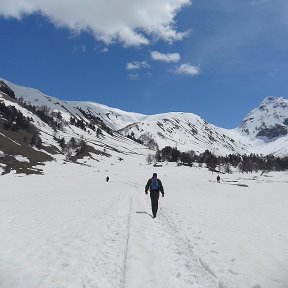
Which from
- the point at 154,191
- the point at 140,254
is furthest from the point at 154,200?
the point at 140,254

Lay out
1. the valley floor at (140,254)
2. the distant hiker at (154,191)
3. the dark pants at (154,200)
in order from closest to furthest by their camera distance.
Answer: the valley floor at (140,254) → the dark pants at (154,200) → the distant hiker at (154,191)

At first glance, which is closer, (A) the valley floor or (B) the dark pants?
(A) the valley floor

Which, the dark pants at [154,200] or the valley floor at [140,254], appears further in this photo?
the dark pants at [154,200]

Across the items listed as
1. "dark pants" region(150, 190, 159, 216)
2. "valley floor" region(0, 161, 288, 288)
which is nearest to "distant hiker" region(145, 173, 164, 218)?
"dark pants" region(150, 190, 159, 216)

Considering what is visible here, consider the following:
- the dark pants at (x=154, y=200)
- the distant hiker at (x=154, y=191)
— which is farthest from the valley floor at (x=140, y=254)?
the distant hiker at (x=154, y=191)

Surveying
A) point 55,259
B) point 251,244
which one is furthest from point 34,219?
point 251,244

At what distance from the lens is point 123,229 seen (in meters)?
17.4

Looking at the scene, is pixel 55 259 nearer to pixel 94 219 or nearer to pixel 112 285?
pixel 112 285

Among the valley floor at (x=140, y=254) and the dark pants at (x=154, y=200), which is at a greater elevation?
the dark pants at (x=154, y=200)

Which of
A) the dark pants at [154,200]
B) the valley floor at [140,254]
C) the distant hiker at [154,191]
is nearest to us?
the valley floor at [140,254]

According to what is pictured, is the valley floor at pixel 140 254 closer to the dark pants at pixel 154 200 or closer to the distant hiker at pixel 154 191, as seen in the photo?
the dark pants at pixel 154 200

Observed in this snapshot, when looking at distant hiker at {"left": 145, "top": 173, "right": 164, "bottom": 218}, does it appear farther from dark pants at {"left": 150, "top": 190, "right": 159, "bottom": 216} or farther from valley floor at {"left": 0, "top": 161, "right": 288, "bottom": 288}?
valley floor at {"left": 0, "top": 161, "right": 288, "bottom": 288}

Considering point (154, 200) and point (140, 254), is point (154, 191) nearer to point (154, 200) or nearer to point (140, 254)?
point (154, 200)

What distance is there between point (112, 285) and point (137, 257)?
9.60ft
